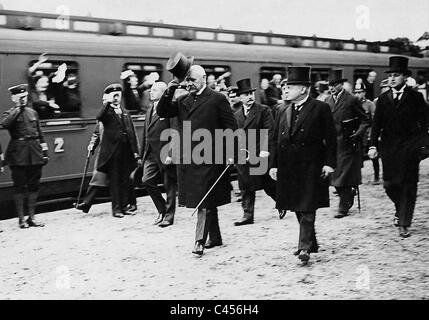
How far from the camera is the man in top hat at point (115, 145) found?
8969mm

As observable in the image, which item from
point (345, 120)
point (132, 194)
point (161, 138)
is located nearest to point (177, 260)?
point (161, 138)

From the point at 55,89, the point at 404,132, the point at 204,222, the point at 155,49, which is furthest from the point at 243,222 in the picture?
the point at 155,49

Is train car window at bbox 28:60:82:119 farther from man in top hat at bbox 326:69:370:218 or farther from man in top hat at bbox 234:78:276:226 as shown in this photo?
man in top hat at bbox 326:69:370:218

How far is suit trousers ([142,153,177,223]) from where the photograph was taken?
833 cm

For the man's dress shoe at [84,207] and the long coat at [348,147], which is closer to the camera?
the long coat at [348,147]

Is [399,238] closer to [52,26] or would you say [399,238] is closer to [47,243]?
[47,243]

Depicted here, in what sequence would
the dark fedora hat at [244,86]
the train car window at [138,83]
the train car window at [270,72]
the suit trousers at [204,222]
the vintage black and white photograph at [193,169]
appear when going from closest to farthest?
the vintage black and white photograph at [193,169]
the suit trousers at [204,222]
the dark fedora hat at [244,86]
the train car window at [138,83]
the train car window at [270,72]

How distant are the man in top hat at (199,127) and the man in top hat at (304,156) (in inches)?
A: 30.1

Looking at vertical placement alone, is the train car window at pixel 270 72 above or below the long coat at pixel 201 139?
above

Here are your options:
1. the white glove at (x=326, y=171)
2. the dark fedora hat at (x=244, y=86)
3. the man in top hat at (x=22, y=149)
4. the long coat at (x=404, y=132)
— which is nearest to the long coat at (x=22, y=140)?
the man in top hat at (x=22, y=149)

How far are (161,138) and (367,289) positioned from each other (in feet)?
13.5

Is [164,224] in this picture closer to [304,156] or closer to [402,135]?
[304,156]

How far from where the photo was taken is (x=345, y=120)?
8.97 m

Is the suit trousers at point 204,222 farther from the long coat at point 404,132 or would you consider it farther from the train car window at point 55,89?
the train car window at point 55,89
